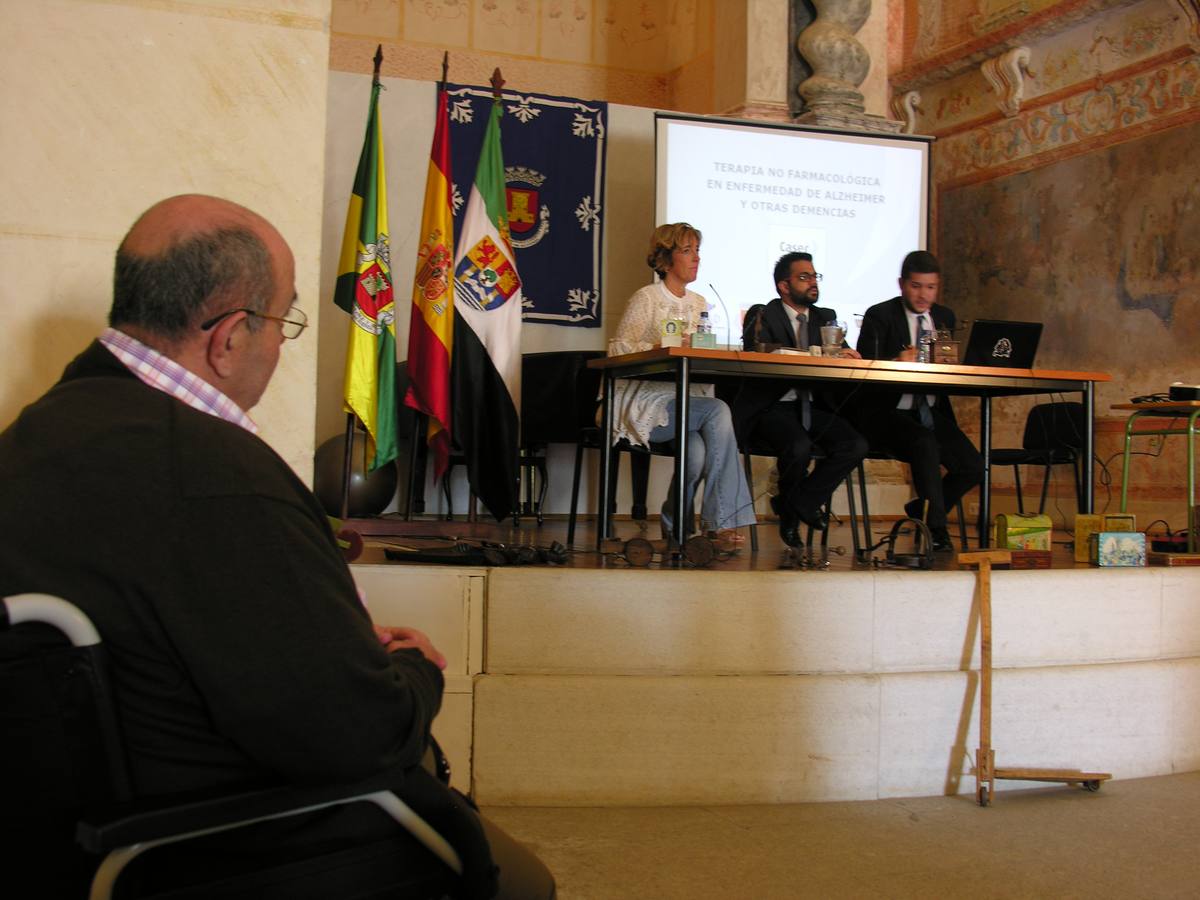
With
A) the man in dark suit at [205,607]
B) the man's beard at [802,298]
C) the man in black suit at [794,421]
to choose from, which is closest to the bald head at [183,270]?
the man in dark suit at [205,607]

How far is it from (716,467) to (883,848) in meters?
1.91

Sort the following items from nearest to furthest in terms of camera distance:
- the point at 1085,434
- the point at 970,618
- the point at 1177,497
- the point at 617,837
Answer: the point at 617,837 → the point at 970,618 → the point at 1085,434 → the point at 1177,497

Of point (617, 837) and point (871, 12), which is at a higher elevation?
point (871, 12)

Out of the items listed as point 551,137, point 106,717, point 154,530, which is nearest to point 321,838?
point 106,717

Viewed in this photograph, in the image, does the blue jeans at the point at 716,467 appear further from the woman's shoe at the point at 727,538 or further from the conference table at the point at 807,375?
the conference table at the point at 807,375

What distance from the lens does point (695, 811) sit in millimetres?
3166

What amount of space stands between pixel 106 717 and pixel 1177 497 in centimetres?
665

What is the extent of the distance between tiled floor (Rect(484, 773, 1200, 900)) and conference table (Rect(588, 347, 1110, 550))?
3.81ft

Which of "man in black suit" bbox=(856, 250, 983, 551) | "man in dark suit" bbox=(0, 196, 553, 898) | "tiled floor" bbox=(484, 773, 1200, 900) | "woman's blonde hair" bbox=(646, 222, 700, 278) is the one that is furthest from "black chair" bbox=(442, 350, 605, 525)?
"man in dark suit" bbox=(0, 196, 553, 898)

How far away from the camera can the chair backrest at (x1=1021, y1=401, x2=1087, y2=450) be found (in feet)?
19.5

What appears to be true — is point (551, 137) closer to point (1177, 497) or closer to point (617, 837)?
point (1177, 497)

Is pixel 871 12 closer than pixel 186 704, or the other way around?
pixel 186 704

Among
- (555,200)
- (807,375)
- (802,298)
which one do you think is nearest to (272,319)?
(807,375)

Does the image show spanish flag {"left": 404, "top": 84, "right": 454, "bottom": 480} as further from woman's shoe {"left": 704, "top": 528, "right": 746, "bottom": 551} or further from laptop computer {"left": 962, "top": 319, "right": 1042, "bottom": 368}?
laptop computer {"left": 962, "top": 319, "right": 1042, "bottom": 368}
